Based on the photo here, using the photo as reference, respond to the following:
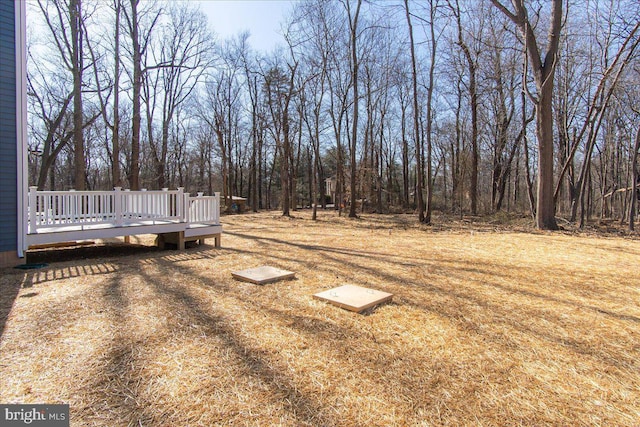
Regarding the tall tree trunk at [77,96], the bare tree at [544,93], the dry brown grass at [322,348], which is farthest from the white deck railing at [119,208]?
the bare tree at [544,93]

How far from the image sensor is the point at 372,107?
2170 cm

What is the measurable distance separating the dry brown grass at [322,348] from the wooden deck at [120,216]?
935 millimetres

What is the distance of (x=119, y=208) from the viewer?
6.30m

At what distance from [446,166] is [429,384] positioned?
25.1 metres

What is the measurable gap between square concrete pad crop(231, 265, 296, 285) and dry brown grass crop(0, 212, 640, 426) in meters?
0.12

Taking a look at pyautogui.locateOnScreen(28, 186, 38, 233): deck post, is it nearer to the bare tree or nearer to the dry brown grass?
the dry brown grass

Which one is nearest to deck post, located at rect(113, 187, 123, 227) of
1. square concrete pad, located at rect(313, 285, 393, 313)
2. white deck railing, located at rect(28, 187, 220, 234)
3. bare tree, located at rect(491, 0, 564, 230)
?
white deck railing, located at rect(28, 187, 220, 234)

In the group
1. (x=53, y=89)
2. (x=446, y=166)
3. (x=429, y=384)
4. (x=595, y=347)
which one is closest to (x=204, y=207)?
(x=429, y=384)

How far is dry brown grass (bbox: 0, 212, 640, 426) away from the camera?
1822 mm

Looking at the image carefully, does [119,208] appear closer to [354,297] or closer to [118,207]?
[118,207]

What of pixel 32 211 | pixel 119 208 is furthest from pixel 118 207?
pixel 32 211

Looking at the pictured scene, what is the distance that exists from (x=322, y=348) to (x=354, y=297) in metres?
1.17

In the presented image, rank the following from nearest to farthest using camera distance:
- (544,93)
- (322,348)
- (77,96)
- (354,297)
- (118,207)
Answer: (322,348)
(354,297)
(118,207)
(544,93)
(77,96)

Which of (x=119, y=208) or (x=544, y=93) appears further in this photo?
(x=544, y=93)
